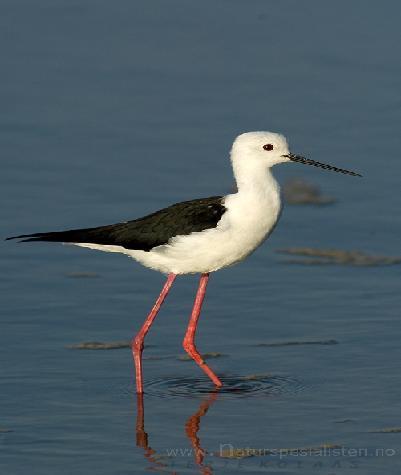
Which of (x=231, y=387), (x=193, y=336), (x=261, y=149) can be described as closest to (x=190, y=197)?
(x=261, y=149)

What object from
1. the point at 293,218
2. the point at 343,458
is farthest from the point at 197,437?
the point at 293,218

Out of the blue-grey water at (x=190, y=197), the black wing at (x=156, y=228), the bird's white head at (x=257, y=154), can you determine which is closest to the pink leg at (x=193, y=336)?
the blue-grey water at (x=190, y=197)

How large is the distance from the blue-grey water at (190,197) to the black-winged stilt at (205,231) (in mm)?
477

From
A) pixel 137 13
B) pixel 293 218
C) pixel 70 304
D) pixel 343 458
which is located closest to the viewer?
pixel 343 458

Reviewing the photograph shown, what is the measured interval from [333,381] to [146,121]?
5600 mm

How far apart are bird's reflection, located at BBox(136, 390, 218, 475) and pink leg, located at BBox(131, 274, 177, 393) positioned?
17 centimetres

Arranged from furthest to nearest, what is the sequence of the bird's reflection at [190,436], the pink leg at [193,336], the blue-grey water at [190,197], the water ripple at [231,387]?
the pink leg at [193,336] → the water ripple at [231,387] → the blue-grey water at [190,197] → the bird's reflection at [190,436]

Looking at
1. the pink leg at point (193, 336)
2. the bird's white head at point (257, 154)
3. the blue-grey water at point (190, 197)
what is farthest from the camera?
the bird's white head at point (257, 154)

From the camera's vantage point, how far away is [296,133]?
1411 centimetres

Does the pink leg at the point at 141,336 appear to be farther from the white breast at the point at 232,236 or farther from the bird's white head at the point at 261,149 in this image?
the bird's white head at the point at 261,149

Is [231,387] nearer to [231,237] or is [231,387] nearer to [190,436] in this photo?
[231,237]

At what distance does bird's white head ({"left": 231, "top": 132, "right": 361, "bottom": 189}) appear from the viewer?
9969 millimetres

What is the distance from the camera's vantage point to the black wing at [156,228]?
32.3 feet

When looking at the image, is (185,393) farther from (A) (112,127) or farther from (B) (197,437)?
(A) (112,127)
